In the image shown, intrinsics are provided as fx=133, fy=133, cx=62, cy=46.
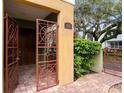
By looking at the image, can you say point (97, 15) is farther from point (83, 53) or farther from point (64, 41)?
point (64, 41)

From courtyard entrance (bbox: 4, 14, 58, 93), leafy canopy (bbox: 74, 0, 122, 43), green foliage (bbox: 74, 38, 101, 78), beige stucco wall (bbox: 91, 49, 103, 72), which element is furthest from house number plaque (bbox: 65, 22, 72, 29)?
leafy canopy (bbox: 74, 0, 122, 43)

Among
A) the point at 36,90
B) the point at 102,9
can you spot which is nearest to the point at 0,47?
the point at 36,90

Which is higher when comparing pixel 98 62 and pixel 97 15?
pixel 97 15

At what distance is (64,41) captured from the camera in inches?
206

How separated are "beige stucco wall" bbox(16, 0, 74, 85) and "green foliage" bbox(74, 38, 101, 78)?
0.86 meters

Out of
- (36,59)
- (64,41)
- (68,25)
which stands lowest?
(36,59)

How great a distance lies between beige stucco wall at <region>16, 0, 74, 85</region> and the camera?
5066 millimetres

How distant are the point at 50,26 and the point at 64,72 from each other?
199 centimetres

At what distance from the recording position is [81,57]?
6594 mm

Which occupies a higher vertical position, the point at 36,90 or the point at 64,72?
the point at 64,72

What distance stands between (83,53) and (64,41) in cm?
170

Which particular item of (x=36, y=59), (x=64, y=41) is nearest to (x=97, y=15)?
(x=64, y=41)

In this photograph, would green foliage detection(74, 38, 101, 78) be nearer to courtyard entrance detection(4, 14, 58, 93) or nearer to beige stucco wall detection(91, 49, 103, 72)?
beige stucco wall detection(91, 49, 103, 72)

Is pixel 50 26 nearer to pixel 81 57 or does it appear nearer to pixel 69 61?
pixel 69 61
